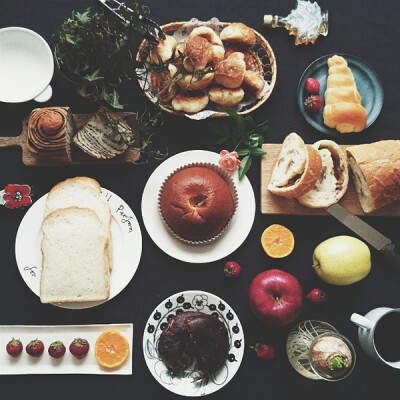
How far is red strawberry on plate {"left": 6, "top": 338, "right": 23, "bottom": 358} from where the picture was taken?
205cm

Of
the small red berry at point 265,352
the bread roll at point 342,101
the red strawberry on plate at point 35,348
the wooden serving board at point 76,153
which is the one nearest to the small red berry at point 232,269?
the small red berry at point 265,352

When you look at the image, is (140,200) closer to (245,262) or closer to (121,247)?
(121,247)

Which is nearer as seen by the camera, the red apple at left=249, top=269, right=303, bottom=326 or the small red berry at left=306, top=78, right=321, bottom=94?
the red apple at left=249, top=269, right=303, bottom=326

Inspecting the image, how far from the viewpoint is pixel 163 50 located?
2021 mm

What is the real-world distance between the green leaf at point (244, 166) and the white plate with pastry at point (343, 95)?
0.31 meters

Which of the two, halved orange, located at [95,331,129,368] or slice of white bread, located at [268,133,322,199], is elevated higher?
slice of white bread, located at [268,133,322,199]

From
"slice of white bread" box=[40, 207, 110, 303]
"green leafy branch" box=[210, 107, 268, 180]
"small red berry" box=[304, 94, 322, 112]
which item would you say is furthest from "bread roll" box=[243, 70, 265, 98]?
"slice of white bread" box=[40, 207, 110, 303]

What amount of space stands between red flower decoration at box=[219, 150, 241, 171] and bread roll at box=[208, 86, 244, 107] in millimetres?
198

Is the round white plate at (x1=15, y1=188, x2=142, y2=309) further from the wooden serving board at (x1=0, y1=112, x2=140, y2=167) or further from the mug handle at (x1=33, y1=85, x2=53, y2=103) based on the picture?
the mug handle at (x1=33, y1=85, x2=53, y2=103)

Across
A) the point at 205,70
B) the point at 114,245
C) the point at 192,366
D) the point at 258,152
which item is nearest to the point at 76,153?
the point at 114,245

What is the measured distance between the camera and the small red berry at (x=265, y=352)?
207 cm

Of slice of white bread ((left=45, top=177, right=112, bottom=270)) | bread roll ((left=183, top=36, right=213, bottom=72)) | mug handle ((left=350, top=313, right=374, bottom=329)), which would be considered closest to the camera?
mug handle ((left=350, top=313, right=374, bottom=329))

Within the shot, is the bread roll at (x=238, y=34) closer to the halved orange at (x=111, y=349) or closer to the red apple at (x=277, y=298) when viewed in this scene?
the red apple at (x=277, y=298)

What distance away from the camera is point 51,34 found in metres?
2.18
